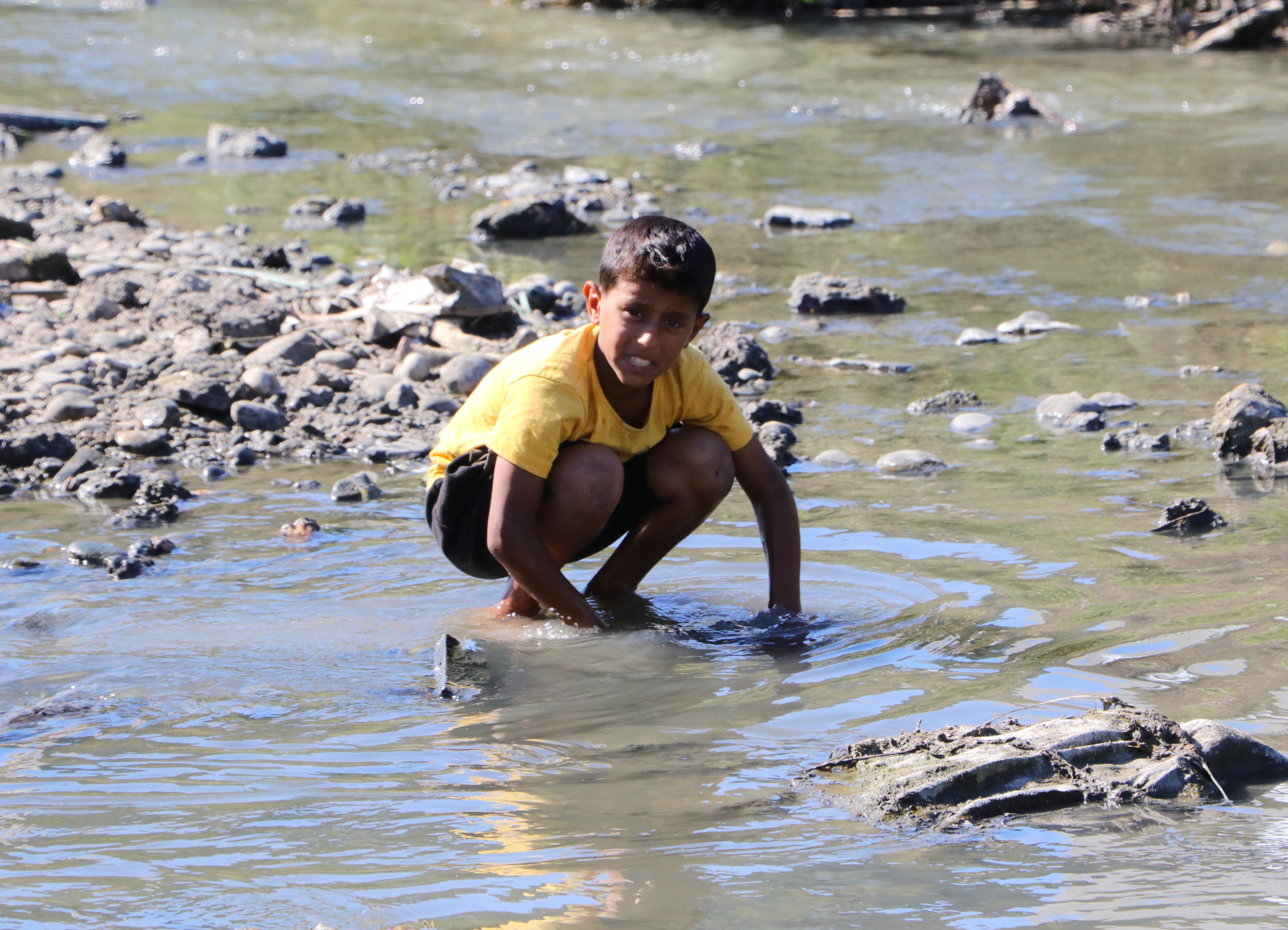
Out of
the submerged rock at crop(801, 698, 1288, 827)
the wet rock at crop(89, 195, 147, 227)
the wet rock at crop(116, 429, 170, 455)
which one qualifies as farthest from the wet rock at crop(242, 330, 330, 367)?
the submerged rock at crop(801, 698, 1288, 827)

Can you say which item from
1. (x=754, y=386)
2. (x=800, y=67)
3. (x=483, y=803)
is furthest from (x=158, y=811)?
(x=800, y=67)

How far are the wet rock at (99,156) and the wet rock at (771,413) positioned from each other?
7788 millimetres

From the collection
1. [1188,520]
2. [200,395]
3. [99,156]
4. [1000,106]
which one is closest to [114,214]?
[99,156]

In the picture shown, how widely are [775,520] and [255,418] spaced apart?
2.34 m

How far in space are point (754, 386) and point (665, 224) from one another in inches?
94.1

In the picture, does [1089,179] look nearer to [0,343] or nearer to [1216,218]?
[1216,218]

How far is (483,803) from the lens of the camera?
2.15 metres

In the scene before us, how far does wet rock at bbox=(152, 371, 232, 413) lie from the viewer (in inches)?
195

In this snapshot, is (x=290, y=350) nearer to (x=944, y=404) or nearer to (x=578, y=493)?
(x=944, y=404)

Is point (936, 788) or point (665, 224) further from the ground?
point (665, 224)

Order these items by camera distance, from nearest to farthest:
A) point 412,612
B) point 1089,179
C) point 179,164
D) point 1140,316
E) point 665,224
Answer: point 665,224 → point 412,612 → point 1140,316 → point 1089,179 → point 179,164

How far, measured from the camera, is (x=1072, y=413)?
4.72m

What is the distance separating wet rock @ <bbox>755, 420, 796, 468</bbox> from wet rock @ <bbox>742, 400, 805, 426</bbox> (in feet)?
0.26

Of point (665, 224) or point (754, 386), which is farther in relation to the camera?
point (754, 386)
